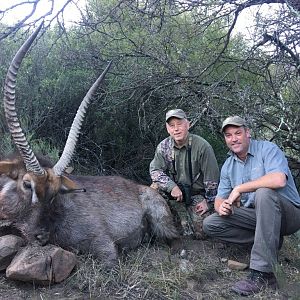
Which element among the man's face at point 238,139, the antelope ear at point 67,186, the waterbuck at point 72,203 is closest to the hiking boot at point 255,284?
the man's face at point 238,139

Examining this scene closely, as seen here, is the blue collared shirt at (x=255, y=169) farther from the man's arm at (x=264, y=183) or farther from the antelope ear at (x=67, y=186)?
the antelope ear at (x=67, y=186)

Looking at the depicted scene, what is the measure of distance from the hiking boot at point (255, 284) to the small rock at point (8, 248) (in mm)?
2001

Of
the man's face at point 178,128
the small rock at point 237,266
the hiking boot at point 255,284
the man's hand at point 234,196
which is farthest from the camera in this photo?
the man's face at point 178,128

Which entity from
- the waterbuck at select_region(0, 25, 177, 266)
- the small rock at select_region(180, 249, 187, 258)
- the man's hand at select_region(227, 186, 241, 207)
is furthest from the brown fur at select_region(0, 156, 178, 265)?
the man's hand at select_region(227, 186, 241, 207)

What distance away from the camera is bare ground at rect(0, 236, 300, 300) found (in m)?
4.32

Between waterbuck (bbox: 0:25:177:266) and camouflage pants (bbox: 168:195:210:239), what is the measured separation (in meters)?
0.19

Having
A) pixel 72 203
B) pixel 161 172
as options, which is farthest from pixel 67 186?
pixel 161 172

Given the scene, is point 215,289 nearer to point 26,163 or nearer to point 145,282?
point 145,282

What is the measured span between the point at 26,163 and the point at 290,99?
13.5 feet

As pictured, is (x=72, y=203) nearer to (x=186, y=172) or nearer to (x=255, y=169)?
(x=186, y=172)

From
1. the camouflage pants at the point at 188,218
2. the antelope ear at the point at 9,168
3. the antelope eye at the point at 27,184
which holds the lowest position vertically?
the camouflage pants at the point at 188,218

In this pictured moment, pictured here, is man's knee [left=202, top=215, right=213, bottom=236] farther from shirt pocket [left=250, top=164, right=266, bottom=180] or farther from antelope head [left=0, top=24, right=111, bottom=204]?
antelope head [left=0, top=24, right=111, bottom=204]

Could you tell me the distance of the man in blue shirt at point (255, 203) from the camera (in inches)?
179

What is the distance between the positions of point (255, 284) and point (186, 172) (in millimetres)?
2024
